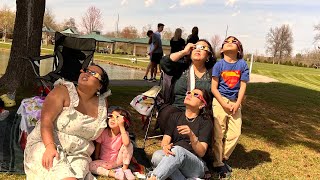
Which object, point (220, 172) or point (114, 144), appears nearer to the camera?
point (114, 144)

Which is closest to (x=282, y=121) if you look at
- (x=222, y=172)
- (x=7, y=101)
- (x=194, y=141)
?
(x=222, y=172)

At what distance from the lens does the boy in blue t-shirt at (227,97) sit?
4.28m

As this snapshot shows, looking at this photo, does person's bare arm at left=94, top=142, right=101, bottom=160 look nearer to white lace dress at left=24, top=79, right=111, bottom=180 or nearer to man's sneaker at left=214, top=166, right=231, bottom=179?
white lace dress at left=24, top=79, right=111, bottom=180

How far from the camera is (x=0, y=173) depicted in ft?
12.1

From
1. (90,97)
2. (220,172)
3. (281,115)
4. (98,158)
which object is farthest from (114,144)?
(281,115)

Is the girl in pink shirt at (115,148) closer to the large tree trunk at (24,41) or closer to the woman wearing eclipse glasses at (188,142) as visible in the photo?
the woman wearing eclipse glasses at (188,142)

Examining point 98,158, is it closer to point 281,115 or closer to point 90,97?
point 90,97

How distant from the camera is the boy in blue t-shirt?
428 centimetres

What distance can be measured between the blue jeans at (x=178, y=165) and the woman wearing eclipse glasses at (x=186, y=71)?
0.60m

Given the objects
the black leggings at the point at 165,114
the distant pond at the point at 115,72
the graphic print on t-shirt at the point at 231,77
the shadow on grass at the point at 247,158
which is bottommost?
the shadow on grass at the point at 247,158

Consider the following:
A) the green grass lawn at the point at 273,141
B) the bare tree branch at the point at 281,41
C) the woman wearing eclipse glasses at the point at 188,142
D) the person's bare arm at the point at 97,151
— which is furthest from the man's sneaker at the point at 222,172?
the bare tree branch at the point at 281,41

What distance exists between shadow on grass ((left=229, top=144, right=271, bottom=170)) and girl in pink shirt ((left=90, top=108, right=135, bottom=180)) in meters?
1.46


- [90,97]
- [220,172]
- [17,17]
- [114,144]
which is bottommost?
[220,172]

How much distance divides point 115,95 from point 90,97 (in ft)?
15.0
